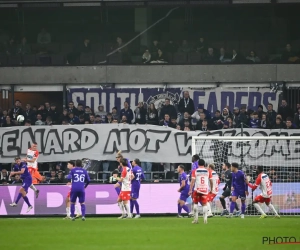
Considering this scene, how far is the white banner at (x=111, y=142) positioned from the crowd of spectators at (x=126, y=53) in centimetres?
671

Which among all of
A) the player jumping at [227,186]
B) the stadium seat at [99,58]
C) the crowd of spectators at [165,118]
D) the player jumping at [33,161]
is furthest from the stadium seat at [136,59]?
the player jumping at [227,186]

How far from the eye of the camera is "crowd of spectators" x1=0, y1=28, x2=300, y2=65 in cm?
3653

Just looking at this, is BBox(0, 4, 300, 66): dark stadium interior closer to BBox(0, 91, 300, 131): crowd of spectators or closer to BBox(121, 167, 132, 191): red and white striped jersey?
BBox(0, 91, 300, 131): crowd of spectators

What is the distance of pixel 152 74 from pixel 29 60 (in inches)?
221

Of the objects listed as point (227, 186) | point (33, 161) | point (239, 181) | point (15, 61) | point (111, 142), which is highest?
point (15, 61)

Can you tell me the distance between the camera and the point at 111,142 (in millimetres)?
31016

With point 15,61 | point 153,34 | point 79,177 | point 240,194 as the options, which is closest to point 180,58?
point 153,34

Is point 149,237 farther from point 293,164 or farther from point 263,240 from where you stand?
point 293,164

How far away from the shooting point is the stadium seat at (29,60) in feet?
124

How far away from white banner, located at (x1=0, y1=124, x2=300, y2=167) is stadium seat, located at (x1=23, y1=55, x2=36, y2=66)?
6.78 metres

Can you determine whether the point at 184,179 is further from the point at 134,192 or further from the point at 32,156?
the point at 32,156

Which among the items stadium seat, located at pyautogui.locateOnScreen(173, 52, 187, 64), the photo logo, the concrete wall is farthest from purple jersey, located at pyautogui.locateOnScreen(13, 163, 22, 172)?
the photo logo

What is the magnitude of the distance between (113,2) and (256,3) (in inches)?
255

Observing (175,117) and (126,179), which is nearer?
(126,179)
